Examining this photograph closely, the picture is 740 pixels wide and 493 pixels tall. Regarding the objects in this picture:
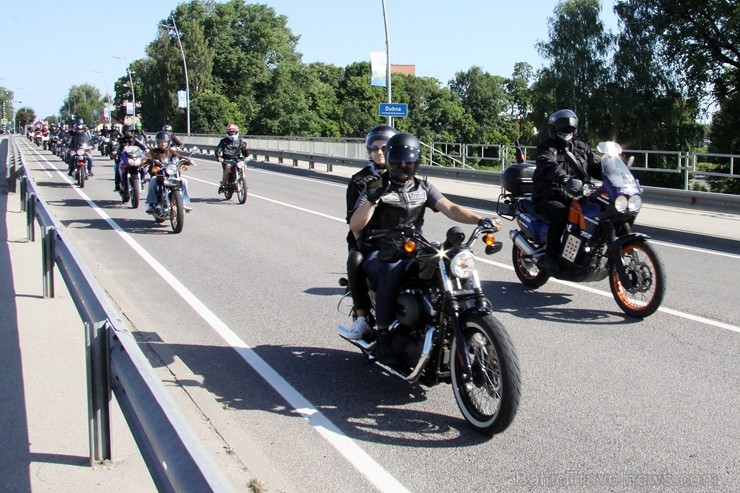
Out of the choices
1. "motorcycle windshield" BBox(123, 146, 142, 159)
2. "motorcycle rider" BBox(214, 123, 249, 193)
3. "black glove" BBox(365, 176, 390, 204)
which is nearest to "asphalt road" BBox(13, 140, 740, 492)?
"black glove" BBox(365, 176, 390, 204)

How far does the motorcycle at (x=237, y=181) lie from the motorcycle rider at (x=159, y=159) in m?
3.40

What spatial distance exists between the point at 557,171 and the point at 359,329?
3293 millimetres

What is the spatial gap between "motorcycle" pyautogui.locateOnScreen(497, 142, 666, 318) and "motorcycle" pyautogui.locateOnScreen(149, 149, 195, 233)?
7.13 metres

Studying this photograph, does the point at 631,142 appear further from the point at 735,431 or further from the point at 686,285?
the point at 735,431

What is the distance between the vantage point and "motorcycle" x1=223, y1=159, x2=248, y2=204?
1820cm

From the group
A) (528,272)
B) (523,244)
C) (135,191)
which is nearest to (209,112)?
(135,191)

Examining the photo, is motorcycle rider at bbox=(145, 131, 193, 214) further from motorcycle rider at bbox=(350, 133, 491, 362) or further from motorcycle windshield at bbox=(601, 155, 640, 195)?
→ motorcycle rider at bbox=(350, 133, 491, 362)

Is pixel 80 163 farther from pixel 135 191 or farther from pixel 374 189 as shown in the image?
pixel 374 189

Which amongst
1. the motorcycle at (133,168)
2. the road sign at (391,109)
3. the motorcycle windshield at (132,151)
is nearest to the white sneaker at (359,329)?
the motorcycle at (133,168)

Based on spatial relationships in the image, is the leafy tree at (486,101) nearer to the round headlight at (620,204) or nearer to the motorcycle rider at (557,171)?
the motorcycle rider at (557,171)

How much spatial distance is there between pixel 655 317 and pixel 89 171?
21.6 m

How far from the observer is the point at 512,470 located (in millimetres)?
4121

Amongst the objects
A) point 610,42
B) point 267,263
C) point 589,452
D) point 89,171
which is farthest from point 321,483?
point 610,42

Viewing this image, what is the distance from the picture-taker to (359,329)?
5543mm
